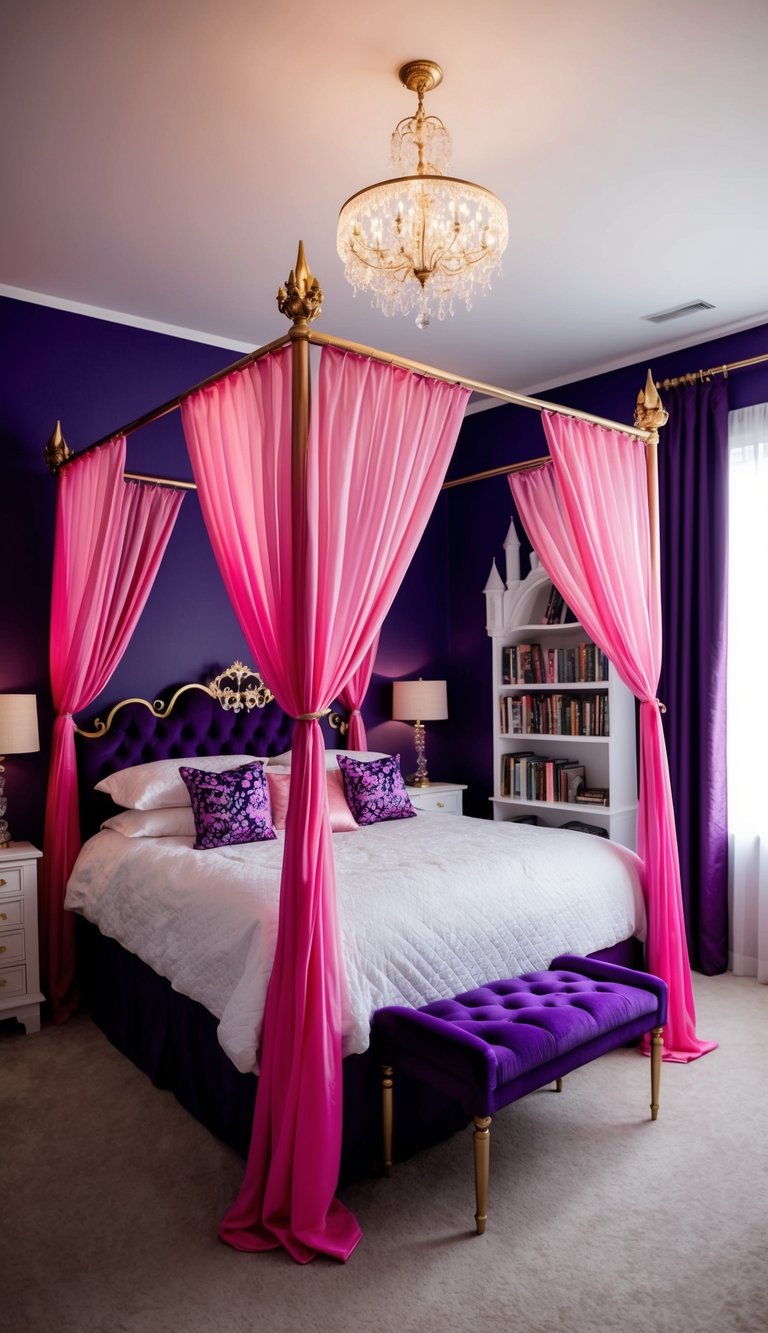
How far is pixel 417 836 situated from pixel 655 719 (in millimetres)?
1131

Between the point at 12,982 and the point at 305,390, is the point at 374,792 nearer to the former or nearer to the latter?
the point at 12,982

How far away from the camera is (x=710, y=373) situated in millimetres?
4625

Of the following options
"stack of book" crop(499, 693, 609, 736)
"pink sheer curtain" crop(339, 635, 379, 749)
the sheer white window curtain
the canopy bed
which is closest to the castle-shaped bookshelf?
"stack of book" crop(499, 693, 609, 736)

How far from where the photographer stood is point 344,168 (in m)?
3.23

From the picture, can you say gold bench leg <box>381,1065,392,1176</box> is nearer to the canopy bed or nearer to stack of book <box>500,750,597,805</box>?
the canopy bed

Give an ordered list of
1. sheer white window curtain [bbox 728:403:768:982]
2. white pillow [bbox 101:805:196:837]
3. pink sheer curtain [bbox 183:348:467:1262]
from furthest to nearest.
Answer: sheer white window curtain [bbox 728:403:768:982], white pillow [bbox 101:805:196:837], pink sheer curtain [bbox 183:348:467:1262]

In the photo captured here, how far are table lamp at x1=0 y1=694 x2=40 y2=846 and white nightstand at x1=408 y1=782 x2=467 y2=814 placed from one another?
2263 mm

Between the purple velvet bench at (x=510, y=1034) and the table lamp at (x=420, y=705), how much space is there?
2624mm

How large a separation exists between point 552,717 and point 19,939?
120 inches

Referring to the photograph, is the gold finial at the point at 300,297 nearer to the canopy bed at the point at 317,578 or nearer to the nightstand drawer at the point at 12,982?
the canopy bed at the point at 317,578

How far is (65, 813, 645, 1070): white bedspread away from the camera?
2.69 m

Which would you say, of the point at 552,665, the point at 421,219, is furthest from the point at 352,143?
the point at 552,665

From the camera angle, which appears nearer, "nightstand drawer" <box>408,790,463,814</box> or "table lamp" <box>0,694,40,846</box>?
"table lamp" <box>0,694,40,846</box>

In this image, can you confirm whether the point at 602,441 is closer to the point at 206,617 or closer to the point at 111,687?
the point at 206,617
